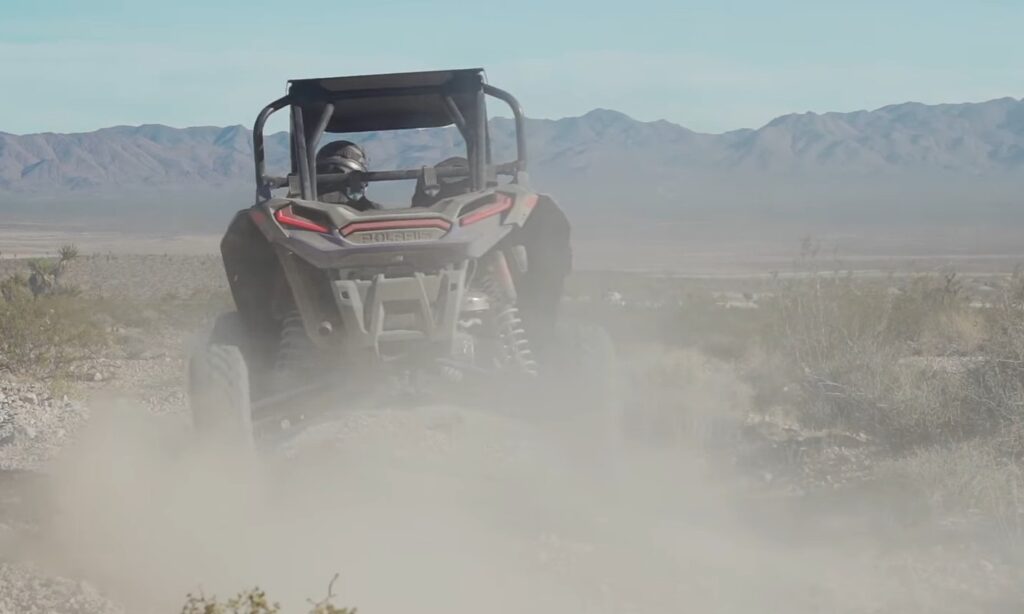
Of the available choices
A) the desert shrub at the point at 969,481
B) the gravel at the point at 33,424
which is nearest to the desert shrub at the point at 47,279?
the gravel at the point at 33,424

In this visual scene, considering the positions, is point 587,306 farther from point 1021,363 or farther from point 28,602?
point 28,602

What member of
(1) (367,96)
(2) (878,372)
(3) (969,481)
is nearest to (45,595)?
(1) (367,96)

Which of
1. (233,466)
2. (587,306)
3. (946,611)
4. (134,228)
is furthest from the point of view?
(134,228)

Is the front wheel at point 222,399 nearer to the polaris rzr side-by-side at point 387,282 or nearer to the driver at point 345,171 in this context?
the polaris rzr side-by-side at point 387,282

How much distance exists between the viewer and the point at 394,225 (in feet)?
22.6

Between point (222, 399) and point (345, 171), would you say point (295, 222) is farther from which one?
point (345, 171)

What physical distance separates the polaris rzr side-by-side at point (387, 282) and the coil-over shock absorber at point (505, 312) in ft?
0.04

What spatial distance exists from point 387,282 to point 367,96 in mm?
1758

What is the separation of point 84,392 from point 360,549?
24.4ft

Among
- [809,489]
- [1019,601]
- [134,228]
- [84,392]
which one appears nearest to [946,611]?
[1019,601]

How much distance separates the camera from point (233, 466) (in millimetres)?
6984

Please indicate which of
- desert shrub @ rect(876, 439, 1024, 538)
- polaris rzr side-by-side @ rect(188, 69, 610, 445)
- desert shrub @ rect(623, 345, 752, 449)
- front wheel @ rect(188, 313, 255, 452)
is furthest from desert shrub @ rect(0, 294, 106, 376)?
desert shrub @ rect(876, 439, 1024, 538)

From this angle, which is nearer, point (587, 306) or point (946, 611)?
point (946, 611)

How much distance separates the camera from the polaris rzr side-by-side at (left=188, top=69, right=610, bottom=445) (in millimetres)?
6855
